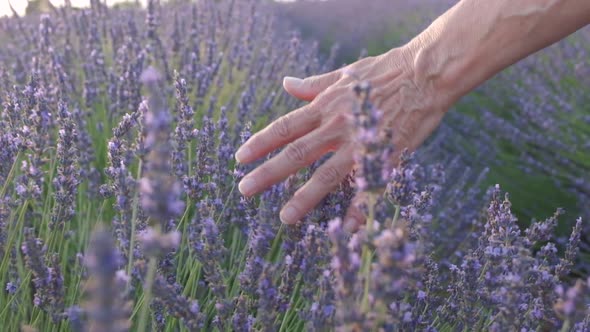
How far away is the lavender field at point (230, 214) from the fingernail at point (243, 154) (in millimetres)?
40

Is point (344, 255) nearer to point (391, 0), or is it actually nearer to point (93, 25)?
point (93, 25)

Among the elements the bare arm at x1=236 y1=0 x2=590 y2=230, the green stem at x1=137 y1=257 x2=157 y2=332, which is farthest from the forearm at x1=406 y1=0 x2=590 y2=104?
the green stem at x1=137 y1=257 x2=157 y2=332

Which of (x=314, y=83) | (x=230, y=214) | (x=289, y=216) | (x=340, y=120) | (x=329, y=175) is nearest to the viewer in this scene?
(x=289, y=216)

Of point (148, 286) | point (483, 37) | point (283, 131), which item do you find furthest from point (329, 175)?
point (148, 286)

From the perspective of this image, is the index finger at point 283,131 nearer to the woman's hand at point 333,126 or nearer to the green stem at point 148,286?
the woman's hand at point 333,126

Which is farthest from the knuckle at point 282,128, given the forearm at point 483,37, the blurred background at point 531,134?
the blurred background at point 531,134

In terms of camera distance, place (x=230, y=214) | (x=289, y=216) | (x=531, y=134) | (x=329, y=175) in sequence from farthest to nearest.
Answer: (x=531, y=134) < (x=230, y=214) < (x=329, y=175) < (x=289, y=216)

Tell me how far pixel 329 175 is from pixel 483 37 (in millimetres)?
686

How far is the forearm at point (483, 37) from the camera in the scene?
A: 2.02 meters

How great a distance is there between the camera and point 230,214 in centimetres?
213

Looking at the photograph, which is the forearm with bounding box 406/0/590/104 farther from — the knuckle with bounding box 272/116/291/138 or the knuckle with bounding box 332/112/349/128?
the knuckle with bounding box 272/116/291/138

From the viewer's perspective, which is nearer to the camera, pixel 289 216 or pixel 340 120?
pixel 289 216

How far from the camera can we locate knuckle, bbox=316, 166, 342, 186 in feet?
6.18

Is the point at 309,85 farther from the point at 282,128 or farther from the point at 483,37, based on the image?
the point at 483,37
